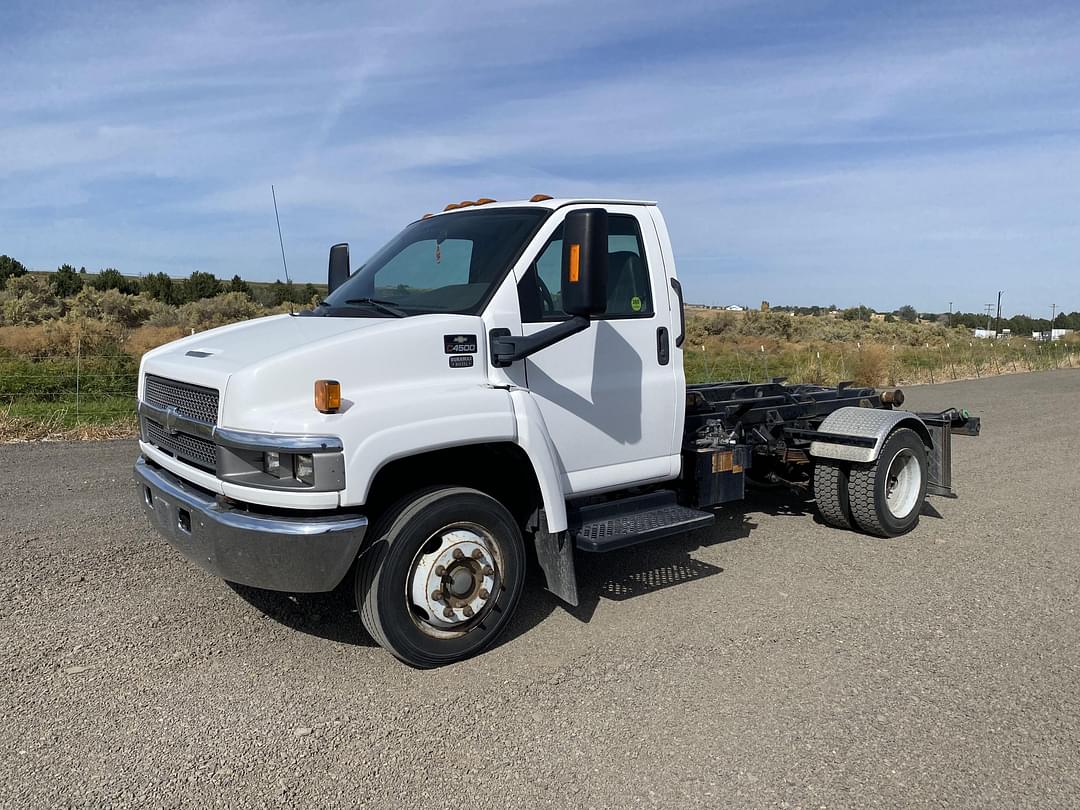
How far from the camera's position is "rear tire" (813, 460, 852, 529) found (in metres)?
6.68

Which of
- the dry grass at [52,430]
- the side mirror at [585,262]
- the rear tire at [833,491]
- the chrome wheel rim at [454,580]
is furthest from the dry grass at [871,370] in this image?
the chrome wheel rim at [454,580]

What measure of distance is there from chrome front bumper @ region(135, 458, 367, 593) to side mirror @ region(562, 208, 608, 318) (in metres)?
1.46

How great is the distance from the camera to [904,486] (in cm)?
693

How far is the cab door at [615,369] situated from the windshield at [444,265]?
0.68 ft

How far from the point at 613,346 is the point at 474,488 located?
1.22 metres

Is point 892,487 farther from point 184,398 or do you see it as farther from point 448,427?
point 184,398

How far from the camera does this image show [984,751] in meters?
3.49

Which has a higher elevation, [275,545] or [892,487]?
[275,545]

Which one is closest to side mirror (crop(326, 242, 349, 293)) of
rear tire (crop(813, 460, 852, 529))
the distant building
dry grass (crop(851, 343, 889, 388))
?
rear tire (crop(813, 460, 852, 529))

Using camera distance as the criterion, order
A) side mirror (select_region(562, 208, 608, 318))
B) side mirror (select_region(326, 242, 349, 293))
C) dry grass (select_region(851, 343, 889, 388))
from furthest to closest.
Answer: dry grass (select_region(851, 343, 889, 388))
side mirror (select_region(326, 242, 349, 293))
side mirror (select_region(562, 208, 608, 318))

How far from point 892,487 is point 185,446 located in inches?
211

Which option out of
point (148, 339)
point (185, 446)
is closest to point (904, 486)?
point (185, 446)

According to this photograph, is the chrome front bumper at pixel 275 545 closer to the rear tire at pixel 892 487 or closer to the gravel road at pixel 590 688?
the gravel road at pixel 590 688

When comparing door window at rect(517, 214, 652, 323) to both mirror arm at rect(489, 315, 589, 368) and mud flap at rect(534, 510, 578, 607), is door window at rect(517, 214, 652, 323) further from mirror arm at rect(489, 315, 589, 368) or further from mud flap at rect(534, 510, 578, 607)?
mud flap at rect(534, 510, 578, 607)
